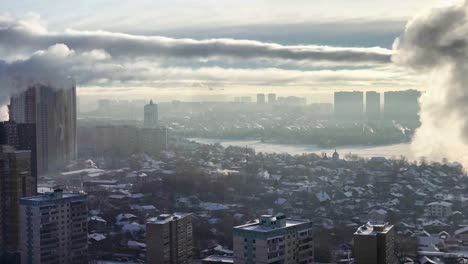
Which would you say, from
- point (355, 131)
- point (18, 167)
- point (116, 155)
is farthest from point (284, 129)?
point (18, 167)

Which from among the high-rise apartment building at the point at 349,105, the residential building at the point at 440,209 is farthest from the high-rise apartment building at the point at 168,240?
the high-rise apartment building at the point at 349,105

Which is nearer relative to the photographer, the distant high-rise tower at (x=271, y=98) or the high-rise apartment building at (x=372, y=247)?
the high-rise apartment building at (x=372, y=247)

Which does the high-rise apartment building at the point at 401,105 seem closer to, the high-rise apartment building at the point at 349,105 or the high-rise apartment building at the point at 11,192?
the high-rise apartment building at the point at 349,105

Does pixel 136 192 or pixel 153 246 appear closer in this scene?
pixel 153 246

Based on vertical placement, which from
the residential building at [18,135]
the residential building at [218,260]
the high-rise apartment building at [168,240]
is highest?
the residential building at [18,135]

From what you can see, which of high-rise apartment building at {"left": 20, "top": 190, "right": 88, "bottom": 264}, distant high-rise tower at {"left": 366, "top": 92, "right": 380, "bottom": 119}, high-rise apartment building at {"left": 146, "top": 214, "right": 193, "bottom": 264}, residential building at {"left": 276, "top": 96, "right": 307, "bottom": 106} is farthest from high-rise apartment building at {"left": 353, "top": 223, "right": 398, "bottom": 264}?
residential building at {"left": 276, "top": 96, "right": 307, "bottom": 106}

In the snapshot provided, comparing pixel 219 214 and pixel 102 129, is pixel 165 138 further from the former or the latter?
pixel 219 214

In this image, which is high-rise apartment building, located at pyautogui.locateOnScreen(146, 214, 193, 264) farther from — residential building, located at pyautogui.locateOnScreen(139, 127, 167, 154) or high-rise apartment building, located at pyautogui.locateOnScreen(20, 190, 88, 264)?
residential building, located at pyautogui.locateOnScreen(139, 127, 167, 154)
